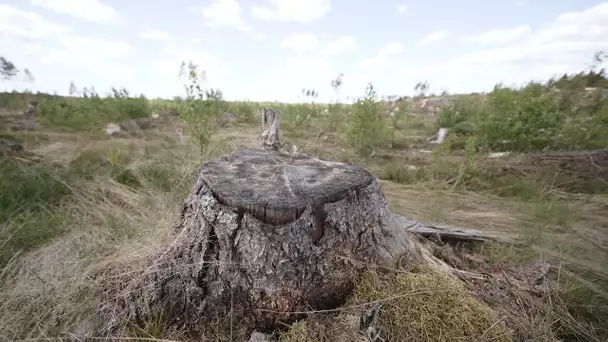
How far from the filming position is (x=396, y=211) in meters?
3.39

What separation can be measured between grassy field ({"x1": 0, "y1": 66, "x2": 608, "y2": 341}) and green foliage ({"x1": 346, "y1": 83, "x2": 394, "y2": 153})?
25mm

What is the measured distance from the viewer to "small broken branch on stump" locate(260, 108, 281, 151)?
2.55 metres

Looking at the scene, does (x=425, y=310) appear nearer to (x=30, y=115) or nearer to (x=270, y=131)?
(x=270, y=131)

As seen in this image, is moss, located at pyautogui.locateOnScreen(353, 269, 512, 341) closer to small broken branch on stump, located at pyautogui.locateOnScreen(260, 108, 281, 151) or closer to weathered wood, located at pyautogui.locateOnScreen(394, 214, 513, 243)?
weathered wood, located at pyautogui.locateOnScreen(394, 214, 513, 243)

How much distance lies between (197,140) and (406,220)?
8.72 feet

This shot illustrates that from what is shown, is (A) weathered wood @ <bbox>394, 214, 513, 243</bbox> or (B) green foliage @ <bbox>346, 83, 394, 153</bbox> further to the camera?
(B) green foliage @ <bbox>346, 83, 394, 153</bbox>

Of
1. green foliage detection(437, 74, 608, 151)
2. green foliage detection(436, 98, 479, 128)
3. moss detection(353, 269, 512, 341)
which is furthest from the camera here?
green foliage detection(436, 98, 479, 128)

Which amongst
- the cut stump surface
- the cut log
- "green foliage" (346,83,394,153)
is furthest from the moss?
"green foliage" (346,83,394,153)

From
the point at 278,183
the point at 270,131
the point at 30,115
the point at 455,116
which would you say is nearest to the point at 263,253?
the point at 278,183

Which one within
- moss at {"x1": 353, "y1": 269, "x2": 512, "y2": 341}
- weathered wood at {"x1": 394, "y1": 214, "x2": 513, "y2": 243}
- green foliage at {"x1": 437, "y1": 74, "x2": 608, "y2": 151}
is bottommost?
weathered wood at {"x1": 394, "y1": 214, "x2": 513, "y2": 243}

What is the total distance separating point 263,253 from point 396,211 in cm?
230

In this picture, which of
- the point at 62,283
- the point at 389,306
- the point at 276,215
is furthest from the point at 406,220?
the point at 62,283

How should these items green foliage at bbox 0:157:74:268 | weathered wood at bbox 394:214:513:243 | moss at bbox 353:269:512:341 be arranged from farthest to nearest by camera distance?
weathered wood at bbox 394:214:513:243
green foliage at bbox 0:157:74:268
moss at bbox 353:269:512:341

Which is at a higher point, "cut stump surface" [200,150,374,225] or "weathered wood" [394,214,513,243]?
"cut stump surface" [200,150,374,225]
